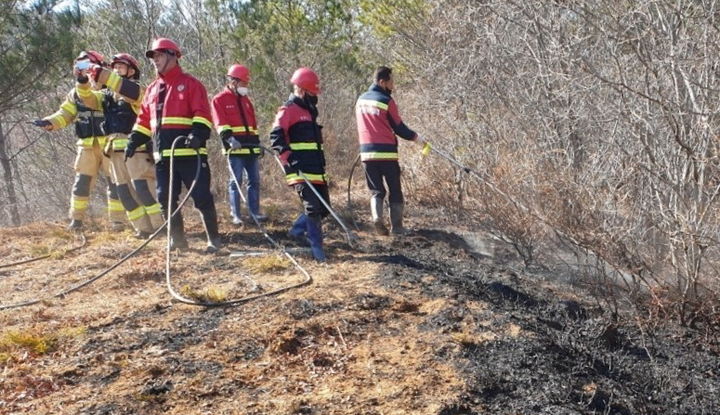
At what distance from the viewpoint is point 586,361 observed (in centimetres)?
368

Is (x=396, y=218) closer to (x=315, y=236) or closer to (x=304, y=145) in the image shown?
(x=315, y=236)

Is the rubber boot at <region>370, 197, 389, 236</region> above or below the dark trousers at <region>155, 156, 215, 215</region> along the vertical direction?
below

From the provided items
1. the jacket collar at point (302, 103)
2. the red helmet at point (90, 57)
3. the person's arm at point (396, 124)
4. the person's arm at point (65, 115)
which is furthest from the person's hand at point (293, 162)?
the person's arm at point (65, 115)

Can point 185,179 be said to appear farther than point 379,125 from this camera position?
No

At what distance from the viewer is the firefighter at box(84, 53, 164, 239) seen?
6.11 m

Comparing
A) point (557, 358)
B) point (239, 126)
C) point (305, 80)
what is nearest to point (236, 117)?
point (239, 126)

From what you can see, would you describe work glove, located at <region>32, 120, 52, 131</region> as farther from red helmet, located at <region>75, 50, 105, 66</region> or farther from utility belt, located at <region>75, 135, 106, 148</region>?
red helmet, located at <region>75, 50, 105, 66</region>

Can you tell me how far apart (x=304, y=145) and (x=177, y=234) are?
1.49 m

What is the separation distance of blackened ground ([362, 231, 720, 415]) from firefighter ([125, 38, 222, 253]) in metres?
1.85

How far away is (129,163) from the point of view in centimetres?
609

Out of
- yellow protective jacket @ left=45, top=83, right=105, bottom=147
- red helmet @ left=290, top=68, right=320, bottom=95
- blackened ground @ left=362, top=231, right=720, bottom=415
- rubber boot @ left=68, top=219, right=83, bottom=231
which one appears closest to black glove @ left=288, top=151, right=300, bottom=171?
red helmet @ left=290, top=68, right=320, bottom=95

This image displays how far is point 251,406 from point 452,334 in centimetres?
131

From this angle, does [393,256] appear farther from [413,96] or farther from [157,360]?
[413,96]

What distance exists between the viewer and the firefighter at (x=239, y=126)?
6.63 m
